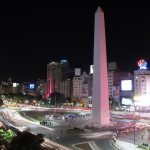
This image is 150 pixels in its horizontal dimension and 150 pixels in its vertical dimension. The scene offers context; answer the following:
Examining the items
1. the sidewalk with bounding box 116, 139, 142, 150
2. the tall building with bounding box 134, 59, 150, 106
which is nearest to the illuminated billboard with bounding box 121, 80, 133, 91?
the tall building with bounding box 134, 59, 150, 106

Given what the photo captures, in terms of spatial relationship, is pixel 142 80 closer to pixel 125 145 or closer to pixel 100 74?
pixel 100 74

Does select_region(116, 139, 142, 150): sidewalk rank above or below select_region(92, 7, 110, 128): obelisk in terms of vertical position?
below

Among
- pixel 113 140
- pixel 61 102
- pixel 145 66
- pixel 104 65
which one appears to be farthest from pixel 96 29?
pixel 61 102

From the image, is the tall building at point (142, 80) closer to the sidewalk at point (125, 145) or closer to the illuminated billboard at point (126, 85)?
the illuminated billboard at point (126, 85)

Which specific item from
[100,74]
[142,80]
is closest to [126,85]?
[142,80]

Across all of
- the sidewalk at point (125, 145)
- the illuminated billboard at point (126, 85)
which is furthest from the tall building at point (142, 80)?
the sidewalk at point (125, 145)

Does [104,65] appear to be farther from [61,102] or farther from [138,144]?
[61,102]

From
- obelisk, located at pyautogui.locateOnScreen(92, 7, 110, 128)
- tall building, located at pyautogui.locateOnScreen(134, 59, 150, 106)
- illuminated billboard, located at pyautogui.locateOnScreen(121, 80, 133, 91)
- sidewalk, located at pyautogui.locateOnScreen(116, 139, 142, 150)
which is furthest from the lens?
illuminated billboard, located at pyautogui.locateOnScreen(121, 80, 133, 91)

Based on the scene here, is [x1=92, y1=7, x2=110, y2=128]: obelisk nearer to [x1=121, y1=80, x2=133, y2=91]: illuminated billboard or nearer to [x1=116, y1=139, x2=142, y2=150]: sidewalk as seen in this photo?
[x1=116, y1=139, x2=142, y2=150]: sidewalk
